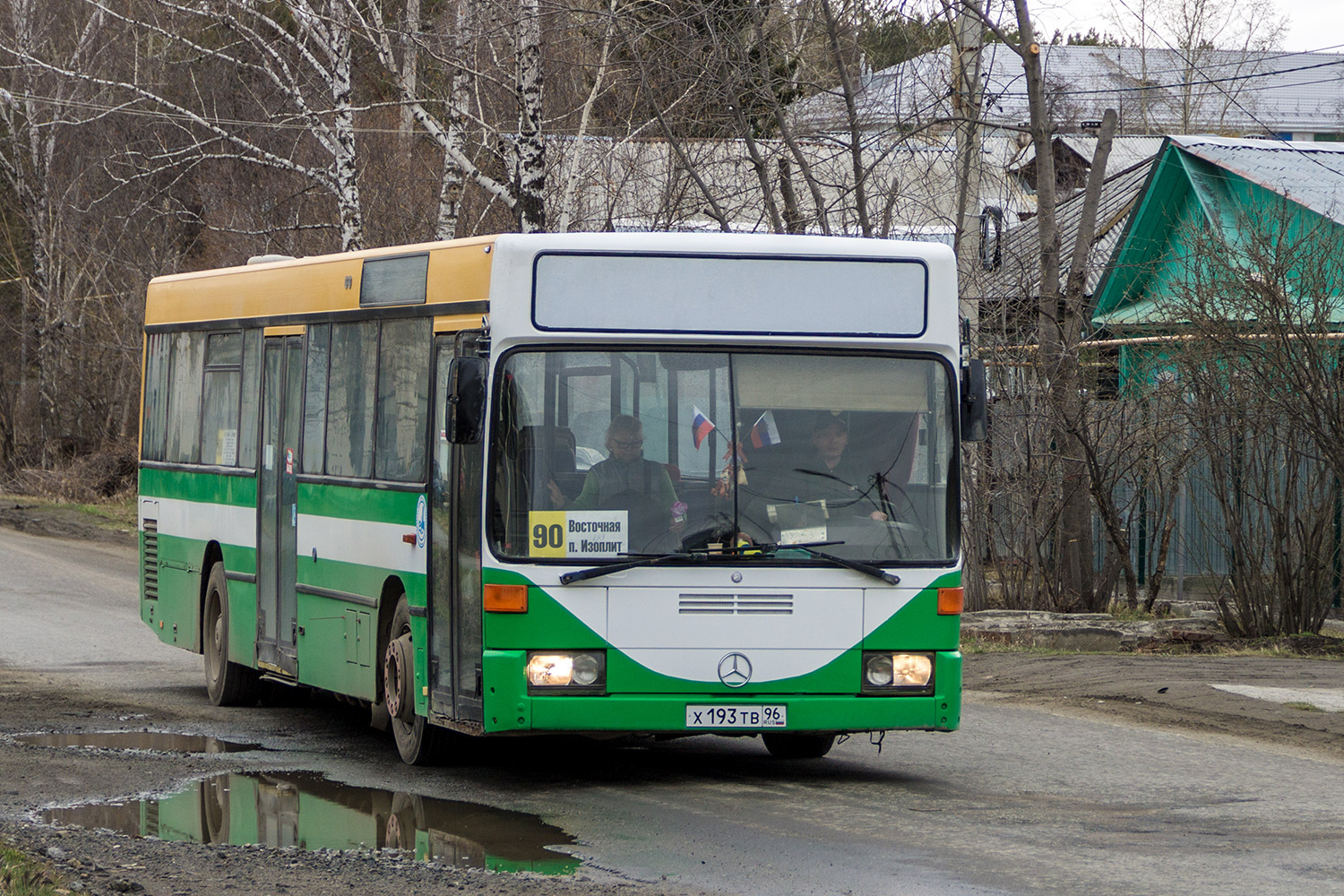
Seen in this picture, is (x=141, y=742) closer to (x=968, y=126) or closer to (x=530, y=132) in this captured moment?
(x=530, y=132)

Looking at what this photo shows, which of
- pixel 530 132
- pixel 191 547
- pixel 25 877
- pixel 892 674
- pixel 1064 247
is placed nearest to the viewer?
pixel 25 877

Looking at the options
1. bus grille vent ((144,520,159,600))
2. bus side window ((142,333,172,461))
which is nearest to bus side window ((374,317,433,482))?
bus side window ((142,333,172,461))

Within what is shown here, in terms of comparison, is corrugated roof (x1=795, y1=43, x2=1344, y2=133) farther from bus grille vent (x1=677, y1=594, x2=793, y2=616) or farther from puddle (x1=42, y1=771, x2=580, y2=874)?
puddle (x1=42, y1=771, x2=580, y2=874)

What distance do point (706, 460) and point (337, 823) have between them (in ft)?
7.49

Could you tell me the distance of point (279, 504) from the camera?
441 inches

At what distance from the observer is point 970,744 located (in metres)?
10.3

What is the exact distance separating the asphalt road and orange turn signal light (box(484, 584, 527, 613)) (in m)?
0.89

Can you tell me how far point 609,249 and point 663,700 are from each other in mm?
2093

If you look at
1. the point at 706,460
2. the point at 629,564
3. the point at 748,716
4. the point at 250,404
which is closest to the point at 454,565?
the point at 629,564

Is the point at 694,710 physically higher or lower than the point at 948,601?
lower

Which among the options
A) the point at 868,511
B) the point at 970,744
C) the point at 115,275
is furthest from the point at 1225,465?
the point at 115,275

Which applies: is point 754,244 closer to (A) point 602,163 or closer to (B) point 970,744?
(B) point 970,744

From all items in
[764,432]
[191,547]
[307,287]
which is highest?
[307,287]

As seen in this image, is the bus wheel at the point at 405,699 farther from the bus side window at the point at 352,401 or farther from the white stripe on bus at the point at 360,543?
the bus side window at the point at 352,401
